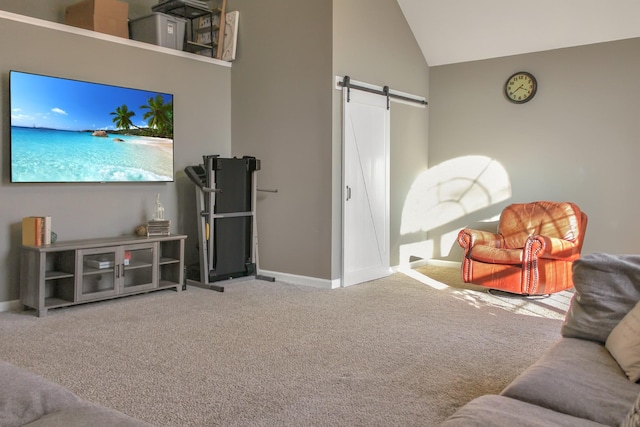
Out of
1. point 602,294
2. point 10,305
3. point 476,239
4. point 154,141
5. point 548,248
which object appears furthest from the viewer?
point 476,239

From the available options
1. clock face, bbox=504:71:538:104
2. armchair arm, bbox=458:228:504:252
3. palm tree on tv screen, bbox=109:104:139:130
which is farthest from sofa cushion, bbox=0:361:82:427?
clock face, bbox=504:71:538:104

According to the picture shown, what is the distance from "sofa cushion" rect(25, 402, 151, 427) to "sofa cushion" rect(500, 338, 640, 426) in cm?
125

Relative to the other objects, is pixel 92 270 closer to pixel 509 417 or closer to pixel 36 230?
pixel 36 230

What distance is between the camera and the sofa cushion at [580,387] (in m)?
1.72

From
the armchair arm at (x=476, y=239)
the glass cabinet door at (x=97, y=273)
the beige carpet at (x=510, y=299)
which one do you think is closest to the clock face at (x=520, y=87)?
the armchair arm at (x=476, y=239)

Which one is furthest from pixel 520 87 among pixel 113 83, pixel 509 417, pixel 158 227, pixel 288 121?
pixel 509 417

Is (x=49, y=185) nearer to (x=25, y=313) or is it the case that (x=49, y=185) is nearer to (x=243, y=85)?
(x=25, y=313)

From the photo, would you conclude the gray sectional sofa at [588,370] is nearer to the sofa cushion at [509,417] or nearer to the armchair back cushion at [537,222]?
the sofa cushion at [509,417]

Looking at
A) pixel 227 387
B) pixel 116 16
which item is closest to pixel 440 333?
pixel 227 387

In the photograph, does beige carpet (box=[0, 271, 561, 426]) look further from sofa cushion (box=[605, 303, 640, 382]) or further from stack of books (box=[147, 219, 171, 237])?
sofa cushion (box=[605, 303, 640, 382])

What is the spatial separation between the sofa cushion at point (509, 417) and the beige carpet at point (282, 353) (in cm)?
86

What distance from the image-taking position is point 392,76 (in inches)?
251

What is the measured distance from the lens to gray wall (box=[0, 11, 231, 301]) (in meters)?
4.61

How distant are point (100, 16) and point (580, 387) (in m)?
5.09
